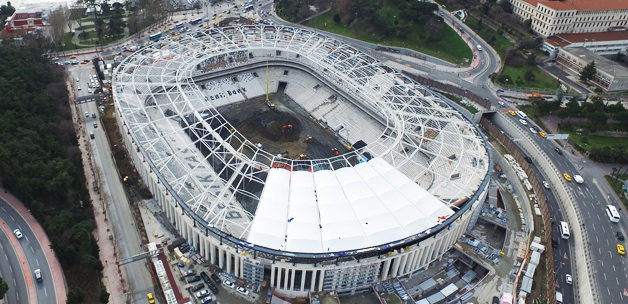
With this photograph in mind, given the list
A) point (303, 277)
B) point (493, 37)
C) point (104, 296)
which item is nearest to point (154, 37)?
point (104, 296)

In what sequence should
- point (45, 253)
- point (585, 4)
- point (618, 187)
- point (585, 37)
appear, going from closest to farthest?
1. point (45, 253)
2. point (618, 187)
3. point (585, 37)
4. point (585, 4)

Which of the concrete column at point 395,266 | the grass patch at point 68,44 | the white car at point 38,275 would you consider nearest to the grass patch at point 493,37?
the concrete column at point 395,266

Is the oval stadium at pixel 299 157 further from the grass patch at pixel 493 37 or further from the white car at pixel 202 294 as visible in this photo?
the grass patch at pixel 493 37

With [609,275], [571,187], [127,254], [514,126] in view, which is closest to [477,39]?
[514,126]

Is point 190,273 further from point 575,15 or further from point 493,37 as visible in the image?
point 575,15

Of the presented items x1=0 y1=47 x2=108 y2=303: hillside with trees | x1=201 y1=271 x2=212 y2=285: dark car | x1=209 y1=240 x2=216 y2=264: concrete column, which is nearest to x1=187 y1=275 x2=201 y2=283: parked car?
x1=201 y1=271 x2=212 y2=285: dark car
